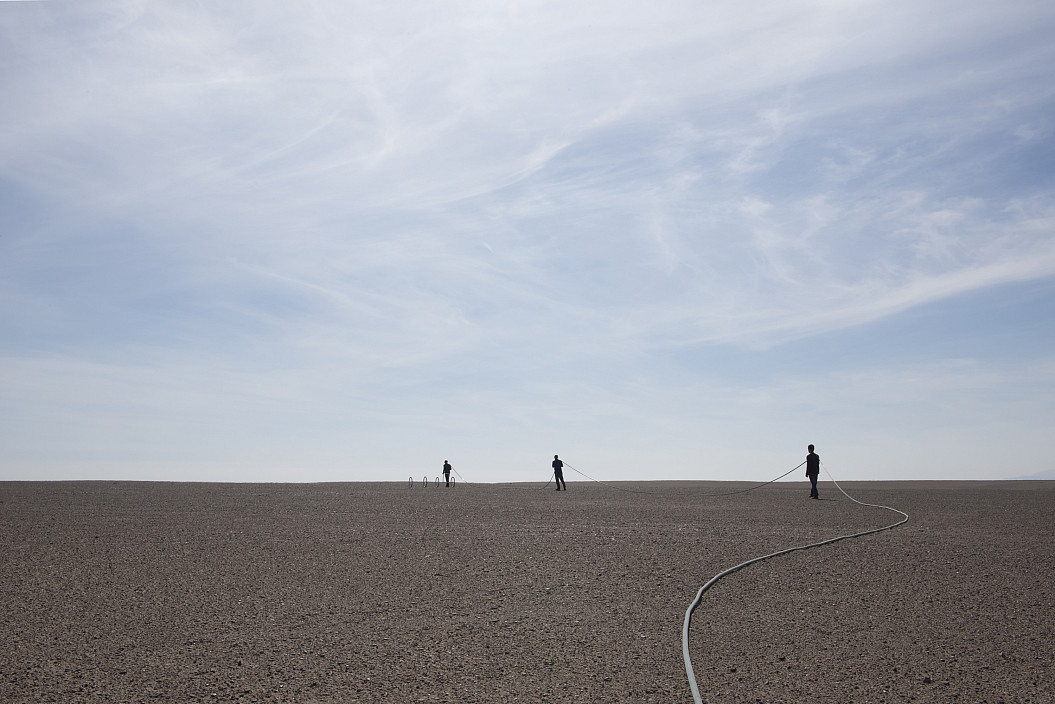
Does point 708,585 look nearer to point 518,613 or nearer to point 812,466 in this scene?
point 518,613

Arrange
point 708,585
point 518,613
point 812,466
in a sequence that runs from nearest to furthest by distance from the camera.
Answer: point 518,613 < point 708,585 < point 812,466

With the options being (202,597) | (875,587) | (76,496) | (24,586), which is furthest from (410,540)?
(76,496)

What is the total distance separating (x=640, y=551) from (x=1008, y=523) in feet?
33.3

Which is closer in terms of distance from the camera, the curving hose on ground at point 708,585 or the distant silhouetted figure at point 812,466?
the curving hose on ground at point 708,585

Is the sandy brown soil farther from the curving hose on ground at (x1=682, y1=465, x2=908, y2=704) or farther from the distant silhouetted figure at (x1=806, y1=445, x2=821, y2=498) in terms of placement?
the distant silhouetted figure at (x1=806, y1=445, x2=821, y2=498)

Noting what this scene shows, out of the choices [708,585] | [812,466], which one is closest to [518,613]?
[708,585]

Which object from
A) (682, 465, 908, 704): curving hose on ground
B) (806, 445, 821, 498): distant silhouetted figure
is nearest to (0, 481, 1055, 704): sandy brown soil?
(682, 465, 908, 704): curving hose on ground

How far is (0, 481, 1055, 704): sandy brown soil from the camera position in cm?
715

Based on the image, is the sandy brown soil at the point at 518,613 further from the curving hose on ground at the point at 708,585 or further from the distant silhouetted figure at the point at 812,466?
the distant silhouetted figure at the point at 812,466

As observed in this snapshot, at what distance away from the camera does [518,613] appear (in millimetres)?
9531

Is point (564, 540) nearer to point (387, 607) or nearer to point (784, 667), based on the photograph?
point (387, 607)

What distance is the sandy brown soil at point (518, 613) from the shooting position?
7.15 meters

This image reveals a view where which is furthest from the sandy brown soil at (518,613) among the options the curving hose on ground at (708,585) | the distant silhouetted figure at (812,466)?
the distant silhouetted figure at (812,466)

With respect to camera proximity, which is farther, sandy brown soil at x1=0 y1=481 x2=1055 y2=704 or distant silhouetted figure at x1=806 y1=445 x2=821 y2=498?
distant silhouetted figure at x1=806 y1=445 x2=821 y2=498
